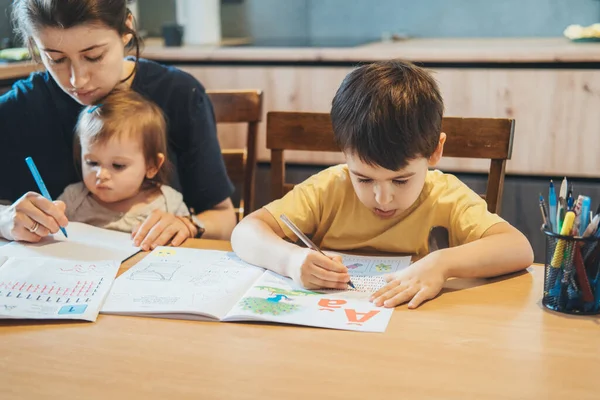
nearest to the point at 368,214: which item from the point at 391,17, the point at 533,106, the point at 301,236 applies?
the point at 301,236

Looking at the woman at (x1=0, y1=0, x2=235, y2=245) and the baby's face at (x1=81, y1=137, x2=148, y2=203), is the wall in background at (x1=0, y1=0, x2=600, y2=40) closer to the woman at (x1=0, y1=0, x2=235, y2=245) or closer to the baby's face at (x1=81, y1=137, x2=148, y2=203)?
the woman at (x1=0, y1=0, x2=235, y2=245)

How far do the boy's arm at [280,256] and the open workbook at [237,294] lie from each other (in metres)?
0.01

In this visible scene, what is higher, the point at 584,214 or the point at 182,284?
the point at 584,214

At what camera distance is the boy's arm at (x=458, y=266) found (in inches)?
41.7

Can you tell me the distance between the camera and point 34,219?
1327 mm

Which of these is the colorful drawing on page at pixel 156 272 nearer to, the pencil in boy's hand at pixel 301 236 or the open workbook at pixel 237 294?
the open workbook at pixel 237 294

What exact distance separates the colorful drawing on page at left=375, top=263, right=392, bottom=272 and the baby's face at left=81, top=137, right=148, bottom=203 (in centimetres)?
61

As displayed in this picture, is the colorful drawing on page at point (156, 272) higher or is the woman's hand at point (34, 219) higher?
the woman's hand at point (34, 219)

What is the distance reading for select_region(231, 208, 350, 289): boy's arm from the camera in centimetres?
110

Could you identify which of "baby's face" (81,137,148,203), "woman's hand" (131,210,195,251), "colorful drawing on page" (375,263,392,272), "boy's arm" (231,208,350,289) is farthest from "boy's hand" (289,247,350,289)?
"baby's face" (81,137,148,203)

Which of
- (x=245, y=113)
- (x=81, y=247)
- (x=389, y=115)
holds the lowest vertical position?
(x=81, y=247)

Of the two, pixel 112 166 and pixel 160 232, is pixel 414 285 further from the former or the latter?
pixel 112 166

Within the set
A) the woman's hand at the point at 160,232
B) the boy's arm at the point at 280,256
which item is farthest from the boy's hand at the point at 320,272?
the woman's hand at the point at 160,232

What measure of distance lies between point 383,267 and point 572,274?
12.6 inches
